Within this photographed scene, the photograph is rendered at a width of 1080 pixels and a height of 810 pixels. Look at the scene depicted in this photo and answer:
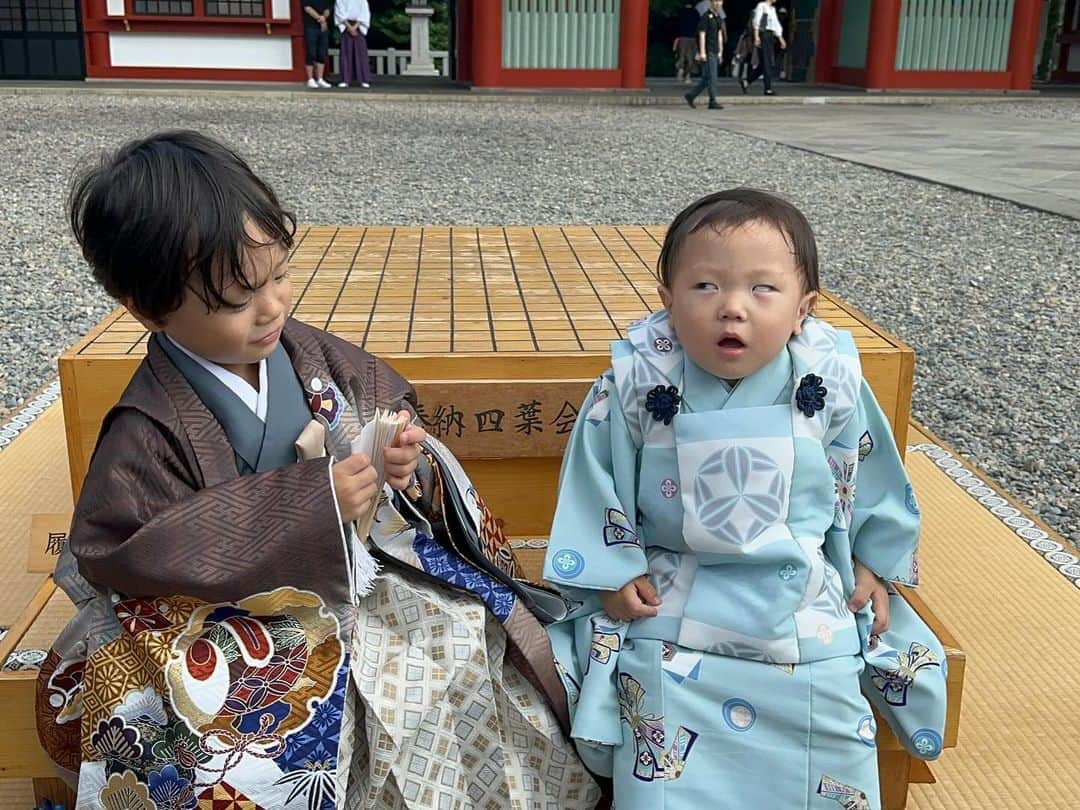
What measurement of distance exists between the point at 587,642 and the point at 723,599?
0.20 m

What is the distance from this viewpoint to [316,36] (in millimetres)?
15648

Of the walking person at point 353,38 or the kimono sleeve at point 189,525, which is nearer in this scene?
the kimono sleeve at point 189,525

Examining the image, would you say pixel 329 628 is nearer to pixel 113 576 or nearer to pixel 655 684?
pixel 113 576

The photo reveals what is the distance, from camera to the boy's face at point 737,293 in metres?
1.50

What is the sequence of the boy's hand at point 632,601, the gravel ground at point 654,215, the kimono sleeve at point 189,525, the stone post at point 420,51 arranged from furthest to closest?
the stone post at point 420,51, the gravel ground at point 654,215, the boy's hand at point 632,601, the kimono sleeve at point 189,525

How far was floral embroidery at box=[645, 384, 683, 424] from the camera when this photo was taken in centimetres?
157

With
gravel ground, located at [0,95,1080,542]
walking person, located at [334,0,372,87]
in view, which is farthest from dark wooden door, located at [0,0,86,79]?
gravel ground, located at [0,95,1080,542]

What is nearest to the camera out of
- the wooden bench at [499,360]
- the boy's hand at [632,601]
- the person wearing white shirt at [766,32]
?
the boy's hand at [632,601]

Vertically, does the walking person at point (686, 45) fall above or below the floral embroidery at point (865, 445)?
above

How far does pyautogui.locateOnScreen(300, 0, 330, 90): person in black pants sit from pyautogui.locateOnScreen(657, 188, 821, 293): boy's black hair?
49.3 feet

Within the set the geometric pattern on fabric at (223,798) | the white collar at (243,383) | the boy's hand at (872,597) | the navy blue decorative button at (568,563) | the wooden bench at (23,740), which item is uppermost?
the white collar at (243,383)

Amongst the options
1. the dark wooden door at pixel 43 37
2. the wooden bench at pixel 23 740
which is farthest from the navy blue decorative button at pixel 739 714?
the dark wooden door at pixel 43 37

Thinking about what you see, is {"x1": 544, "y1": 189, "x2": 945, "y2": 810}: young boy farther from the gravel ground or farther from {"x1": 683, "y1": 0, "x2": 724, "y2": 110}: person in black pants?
{"x1": 683, "y1": 0, "x2": 724, "y2": 110}: person in black pants

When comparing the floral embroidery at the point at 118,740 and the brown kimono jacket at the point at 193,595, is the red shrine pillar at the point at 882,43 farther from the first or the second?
the floral embroidery at the point at 118,740
